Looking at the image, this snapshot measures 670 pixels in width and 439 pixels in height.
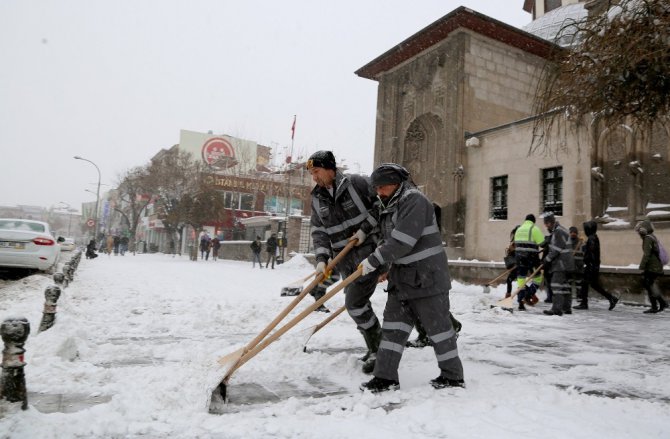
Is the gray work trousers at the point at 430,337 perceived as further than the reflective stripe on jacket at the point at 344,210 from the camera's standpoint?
No

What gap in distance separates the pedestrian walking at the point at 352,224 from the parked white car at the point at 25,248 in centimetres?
961

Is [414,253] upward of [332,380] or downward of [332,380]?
upward

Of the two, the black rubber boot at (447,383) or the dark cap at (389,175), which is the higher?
the dark cap at (389,175)

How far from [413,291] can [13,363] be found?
261 centimetres

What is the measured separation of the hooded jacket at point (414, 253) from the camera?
11.1 ft

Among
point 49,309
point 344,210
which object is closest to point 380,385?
point 344,210

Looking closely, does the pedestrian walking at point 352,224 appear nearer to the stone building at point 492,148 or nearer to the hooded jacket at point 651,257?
the hooded jacket at point 651,257

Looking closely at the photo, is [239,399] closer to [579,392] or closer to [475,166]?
[579,392]

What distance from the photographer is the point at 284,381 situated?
365 centimetres

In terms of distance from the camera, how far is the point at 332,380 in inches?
146

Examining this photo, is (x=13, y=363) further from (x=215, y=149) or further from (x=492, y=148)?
(x=215, y=149)

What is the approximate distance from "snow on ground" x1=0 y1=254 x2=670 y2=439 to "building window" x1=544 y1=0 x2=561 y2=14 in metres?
28.0

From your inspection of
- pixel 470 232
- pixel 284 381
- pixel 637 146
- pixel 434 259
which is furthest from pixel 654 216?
pixel 284 381

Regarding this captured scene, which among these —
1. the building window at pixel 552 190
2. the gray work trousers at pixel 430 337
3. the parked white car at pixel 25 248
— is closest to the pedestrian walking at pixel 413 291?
the gray work trousers at pixel 430 337
